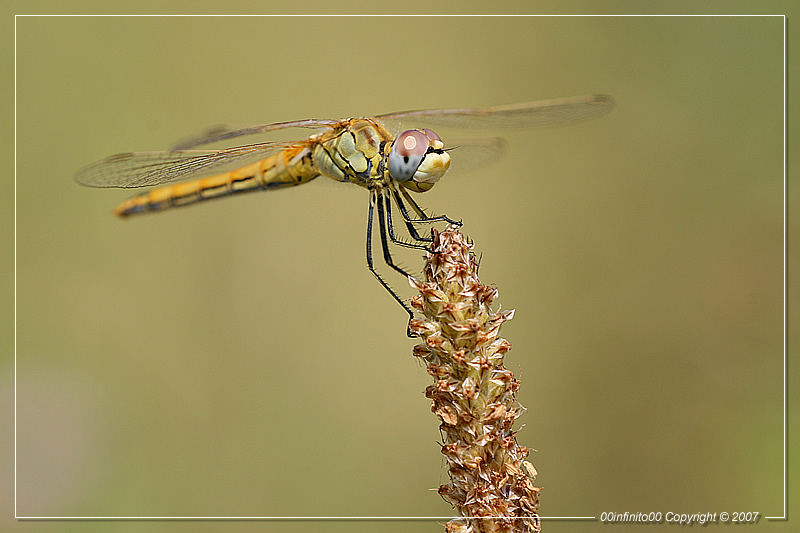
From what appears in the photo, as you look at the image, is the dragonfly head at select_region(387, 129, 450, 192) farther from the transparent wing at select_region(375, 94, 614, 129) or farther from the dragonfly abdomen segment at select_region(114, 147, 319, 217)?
the dragonfly abdomen segment at select_region(114, 147, 319, 217)

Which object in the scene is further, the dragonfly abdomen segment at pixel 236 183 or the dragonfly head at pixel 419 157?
the dragonfly abdomen segment at pixel 236 183

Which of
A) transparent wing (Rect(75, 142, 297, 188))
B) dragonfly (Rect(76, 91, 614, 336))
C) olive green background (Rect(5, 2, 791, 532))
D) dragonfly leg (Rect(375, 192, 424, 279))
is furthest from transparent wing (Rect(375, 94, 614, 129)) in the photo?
olive green background (Rect(5, 2, 791, 532))

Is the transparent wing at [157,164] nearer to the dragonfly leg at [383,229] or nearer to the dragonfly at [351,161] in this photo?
the dragonfly at [351,161]

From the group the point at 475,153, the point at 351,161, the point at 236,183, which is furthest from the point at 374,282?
the point at 351,161

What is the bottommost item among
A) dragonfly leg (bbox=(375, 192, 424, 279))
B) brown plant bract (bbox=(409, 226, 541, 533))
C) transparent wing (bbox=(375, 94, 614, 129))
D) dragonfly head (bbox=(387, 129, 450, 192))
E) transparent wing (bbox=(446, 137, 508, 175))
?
brown plant bract (bbox=(409, 226, 541, 533))

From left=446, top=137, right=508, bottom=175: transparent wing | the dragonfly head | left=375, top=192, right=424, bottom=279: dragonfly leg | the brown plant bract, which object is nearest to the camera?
the brown plant bract

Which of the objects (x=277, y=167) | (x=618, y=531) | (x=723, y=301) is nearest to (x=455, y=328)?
(x=277, y=167)

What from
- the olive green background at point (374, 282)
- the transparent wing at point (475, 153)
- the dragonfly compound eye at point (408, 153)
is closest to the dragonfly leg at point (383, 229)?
the dragonfly compound eye at point (408, 153)

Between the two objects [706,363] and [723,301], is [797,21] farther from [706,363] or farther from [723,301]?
[706,363]
